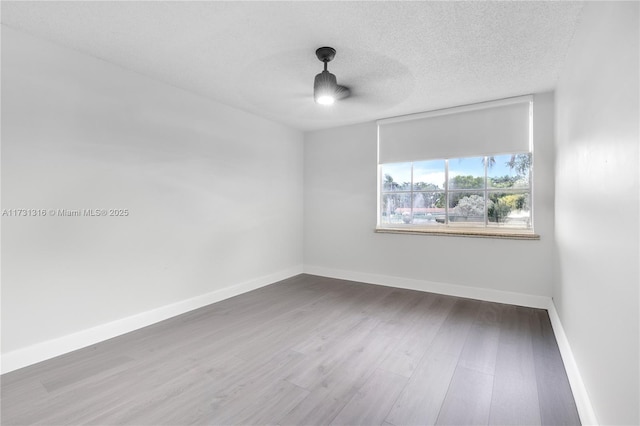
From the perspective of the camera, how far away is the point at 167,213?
323 cm

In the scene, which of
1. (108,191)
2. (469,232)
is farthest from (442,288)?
(108,191)

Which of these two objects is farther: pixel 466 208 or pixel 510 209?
pixel 466 208

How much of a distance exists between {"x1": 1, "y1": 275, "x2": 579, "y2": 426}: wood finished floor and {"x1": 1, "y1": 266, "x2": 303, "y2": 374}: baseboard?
0.08 metres

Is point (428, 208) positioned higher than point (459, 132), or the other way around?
point (459, 132)

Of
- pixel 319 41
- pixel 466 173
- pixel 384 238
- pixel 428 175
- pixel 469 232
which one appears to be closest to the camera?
pixel 319 41

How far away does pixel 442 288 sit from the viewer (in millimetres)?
4082

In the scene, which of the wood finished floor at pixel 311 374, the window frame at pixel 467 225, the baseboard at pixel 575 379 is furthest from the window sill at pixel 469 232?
the baseboard at pixel 575 379

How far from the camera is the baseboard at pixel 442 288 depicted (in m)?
3.55

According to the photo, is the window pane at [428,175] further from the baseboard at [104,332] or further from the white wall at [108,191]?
the baseboard at [104,332]

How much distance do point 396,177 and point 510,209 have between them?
161 centimetres

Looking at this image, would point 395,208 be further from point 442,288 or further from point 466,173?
point 442,288

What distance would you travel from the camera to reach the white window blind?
3.65m

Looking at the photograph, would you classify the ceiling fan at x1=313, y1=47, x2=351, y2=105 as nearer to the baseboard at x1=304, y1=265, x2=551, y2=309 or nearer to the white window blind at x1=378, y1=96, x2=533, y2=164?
the white window blind at x1=378, y1=96, x2=533, y2=164

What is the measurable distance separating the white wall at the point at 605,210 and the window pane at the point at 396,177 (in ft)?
7.53
